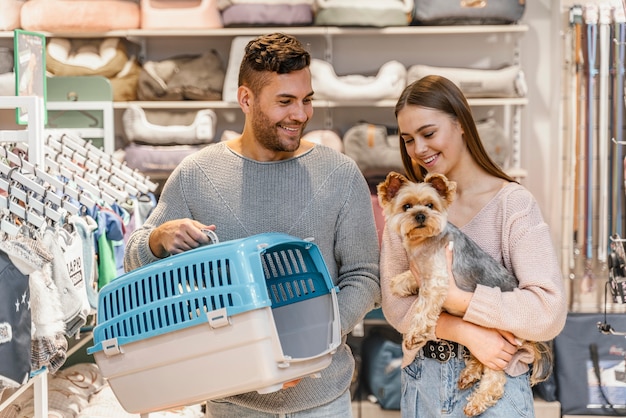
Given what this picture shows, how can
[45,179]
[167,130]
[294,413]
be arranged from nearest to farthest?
[294,413] → [45,179] → [167,130]

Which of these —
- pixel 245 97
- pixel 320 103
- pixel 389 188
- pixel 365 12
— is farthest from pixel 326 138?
pixel 389 188

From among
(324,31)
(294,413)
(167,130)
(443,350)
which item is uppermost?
(324,31)

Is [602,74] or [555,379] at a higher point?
[602,74]

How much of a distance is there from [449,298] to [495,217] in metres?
0.20

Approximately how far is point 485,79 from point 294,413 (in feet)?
9.24

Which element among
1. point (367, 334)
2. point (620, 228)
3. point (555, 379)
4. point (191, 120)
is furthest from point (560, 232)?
point (191, 120)

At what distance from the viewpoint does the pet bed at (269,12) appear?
430 centimetres

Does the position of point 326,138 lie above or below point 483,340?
above

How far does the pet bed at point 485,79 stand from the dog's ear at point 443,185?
2637mm

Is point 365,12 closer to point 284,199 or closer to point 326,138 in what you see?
point 326,138

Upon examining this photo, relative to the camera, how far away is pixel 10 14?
4.48 meters

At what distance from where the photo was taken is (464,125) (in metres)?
1.82

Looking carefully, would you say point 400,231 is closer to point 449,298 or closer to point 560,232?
point 449,298

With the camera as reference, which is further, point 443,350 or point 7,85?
point 7,85
